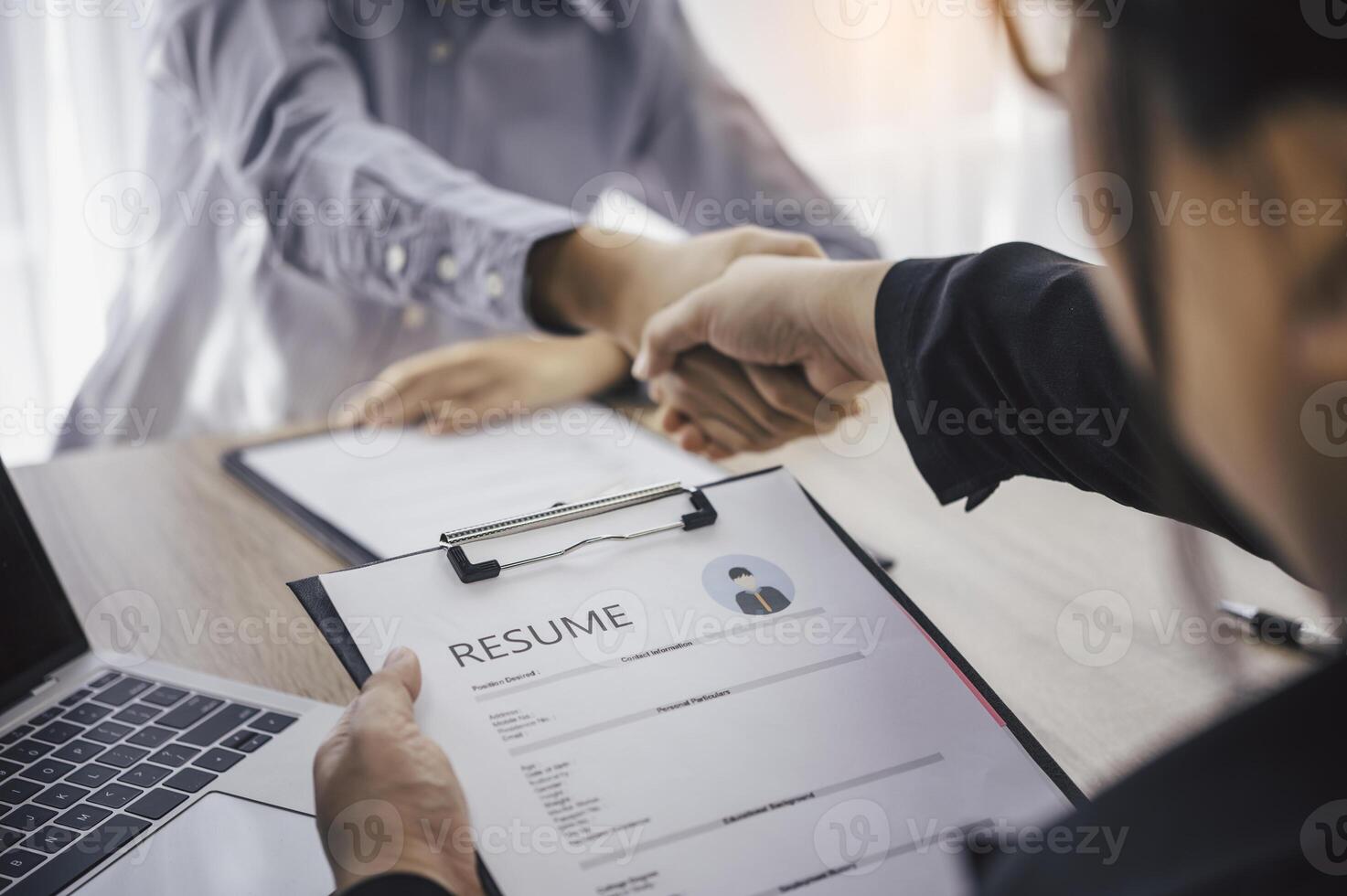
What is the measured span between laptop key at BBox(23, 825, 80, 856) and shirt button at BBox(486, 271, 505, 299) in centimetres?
70

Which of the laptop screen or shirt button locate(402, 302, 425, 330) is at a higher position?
the laptop screen

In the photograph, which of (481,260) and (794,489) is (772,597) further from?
(481,260)

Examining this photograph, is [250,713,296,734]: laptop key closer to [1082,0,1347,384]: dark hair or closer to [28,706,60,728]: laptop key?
[28,706,60,728]: laptop key

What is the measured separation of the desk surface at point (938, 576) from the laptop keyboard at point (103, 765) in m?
0.05

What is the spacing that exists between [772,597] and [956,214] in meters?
1.84

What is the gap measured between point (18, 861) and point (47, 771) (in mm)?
67

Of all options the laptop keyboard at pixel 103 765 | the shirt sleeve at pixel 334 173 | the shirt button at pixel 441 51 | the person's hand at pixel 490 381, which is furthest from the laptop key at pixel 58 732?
the shirt button at pixel 441 51

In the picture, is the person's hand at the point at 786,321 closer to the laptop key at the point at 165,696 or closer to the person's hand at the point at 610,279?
the person's hand at the point at 610,279

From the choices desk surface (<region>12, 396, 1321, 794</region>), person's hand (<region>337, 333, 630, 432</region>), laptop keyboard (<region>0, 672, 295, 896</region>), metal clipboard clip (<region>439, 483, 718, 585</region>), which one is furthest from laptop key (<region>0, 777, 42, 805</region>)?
person's hand (<region>337, 333, 630, 432</region>)

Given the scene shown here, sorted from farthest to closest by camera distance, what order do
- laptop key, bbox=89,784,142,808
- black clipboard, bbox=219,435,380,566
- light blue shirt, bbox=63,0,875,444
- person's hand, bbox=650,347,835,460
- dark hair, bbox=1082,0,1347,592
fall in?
light blue shirt, bbox=63,0,875,444, person's hand, bbox=650,347,835,460, black clipboard, bbox=219,435,380,566, laptop key, bbox=89,784,142,808, dark hair, bbox=1082,0,1347,592

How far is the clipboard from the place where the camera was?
1.41ft

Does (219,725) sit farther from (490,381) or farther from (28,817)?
(490,381)

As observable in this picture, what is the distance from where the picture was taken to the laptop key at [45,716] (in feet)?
1.76

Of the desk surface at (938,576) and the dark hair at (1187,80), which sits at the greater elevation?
the dark hair at (1187,80)
